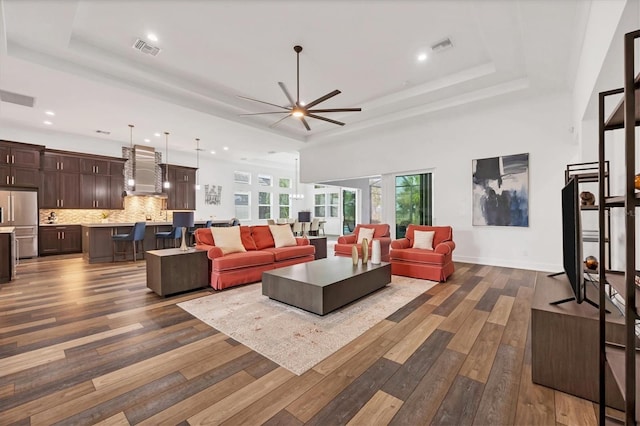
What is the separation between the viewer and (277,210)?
1373 centimetres

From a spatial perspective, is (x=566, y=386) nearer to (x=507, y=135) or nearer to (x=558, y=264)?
(x=558, y=264)

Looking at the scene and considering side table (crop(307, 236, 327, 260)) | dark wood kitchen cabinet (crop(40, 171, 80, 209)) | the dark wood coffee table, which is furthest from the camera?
dark wood kitchen cabinet (crop(40, 171, 80, 209))

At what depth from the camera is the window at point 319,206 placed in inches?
563

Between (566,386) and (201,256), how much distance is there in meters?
4.17

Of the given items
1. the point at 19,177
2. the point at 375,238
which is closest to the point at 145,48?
the point at 375,238

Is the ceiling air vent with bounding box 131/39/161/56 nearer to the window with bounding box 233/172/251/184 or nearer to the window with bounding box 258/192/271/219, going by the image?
the window with bounding box 233/172/251/184

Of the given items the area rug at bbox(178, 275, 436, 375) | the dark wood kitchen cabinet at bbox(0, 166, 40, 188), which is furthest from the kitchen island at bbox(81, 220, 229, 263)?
the area rug at bbox(178, 275, 436, 375)

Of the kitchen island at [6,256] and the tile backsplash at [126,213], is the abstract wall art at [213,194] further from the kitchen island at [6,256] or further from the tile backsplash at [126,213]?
the kitchen island at [6,256]

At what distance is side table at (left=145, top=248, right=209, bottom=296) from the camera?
12.4 feet

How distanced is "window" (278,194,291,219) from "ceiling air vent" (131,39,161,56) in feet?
32.4

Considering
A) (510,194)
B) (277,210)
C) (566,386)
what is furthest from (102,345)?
(277,210)

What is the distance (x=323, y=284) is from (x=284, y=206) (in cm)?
1126

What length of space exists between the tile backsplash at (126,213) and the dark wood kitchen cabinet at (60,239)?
0.45 m

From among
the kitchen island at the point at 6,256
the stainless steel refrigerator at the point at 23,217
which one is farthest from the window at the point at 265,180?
the kitchen island at the point at 6,256
